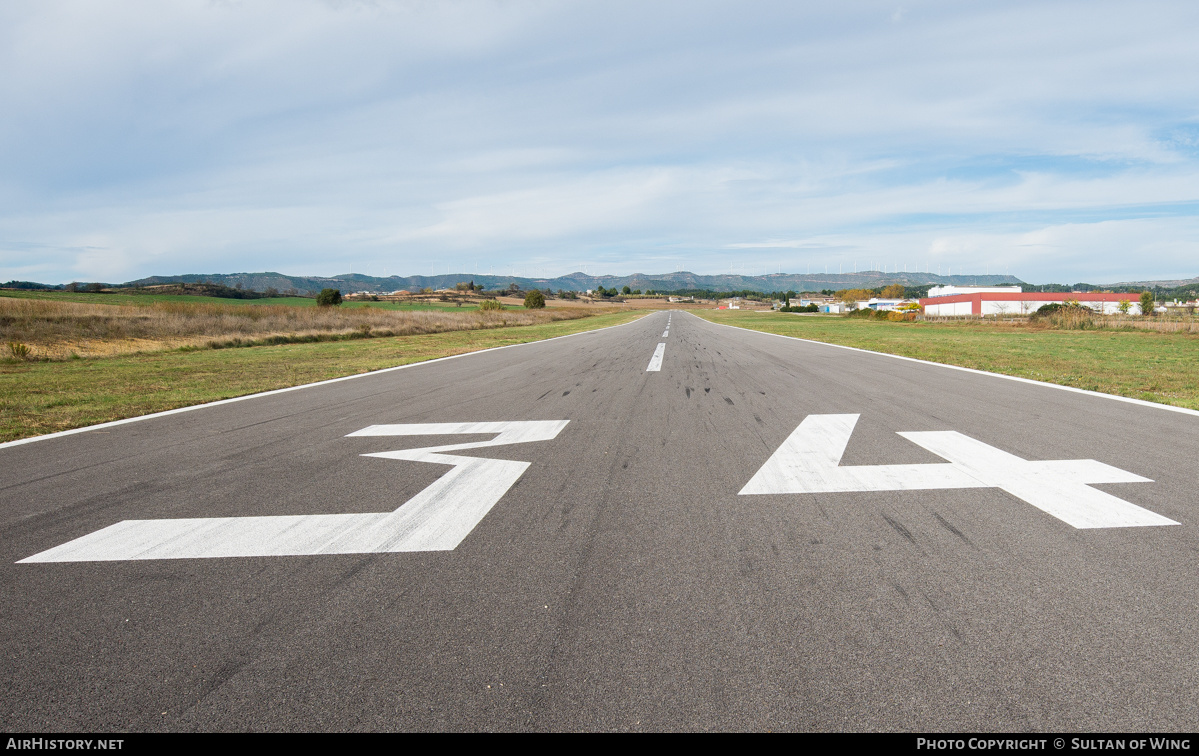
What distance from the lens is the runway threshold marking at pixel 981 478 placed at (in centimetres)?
381

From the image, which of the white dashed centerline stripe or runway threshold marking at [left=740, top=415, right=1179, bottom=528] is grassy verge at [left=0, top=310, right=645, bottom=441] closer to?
the white dashed centerline stripe

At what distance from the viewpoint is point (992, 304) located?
103562 mm

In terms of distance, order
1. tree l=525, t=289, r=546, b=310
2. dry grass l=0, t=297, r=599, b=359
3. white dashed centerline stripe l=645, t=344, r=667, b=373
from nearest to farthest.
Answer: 1. white dashed centerline stripe l=645, t=344, r=667, b=373
2. dry grass l=0, t=297, r=599, b=359
3. tree l=525, t=289, r=546, b=310

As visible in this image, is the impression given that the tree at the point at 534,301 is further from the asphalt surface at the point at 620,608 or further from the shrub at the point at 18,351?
the asphalt surface at the point at 620,608

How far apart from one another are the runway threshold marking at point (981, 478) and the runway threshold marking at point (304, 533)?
2.07 meters

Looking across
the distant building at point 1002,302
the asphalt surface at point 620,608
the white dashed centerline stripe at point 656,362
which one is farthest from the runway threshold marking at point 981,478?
the distant building at point 1002,302

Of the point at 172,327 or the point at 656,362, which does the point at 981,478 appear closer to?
the point at 656,362

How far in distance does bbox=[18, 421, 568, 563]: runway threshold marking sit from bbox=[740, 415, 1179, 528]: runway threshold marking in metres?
2.07

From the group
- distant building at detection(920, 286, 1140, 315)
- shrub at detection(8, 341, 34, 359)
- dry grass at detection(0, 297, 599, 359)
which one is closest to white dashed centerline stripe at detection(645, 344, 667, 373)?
dry grass at detection(0, 297, 599, 359)

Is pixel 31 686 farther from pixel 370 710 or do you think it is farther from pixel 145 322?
pixel 145 322

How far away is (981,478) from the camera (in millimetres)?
4566

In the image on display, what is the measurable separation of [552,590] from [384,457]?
10.6 feet

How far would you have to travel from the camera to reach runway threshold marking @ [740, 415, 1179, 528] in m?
3.81

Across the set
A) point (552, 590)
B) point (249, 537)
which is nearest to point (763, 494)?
point (552, 590)
